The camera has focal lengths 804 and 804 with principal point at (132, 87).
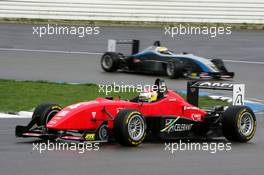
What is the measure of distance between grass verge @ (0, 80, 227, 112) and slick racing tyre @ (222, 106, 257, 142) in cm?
466

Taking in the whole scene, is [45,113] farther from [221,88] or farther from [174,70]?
→ [174,70]

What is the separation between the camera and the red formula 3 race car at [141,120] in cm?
1024

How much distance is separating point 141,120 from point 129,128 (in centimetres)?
29

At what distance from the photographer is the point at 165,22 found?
34469mm

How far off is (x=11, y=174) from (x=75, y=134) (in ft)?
7.44

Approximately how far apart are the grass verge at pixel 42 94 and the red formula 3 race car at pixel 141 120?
4.33 metres

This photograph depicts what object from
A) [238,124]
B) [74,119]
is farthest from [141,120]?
[238,124]

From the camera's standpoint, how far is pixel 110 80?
20688mm

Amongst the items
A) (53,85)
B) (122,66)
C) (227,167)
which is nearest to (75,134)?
(227,167)

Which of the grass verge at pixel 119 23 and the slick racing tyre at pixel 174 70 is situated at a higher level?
the grass verge at pixel 119 23

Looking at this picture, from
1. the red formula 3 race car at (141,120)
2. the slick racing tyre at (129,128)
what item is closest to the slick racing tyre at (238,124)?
the red formula 3 race car at (141,120)

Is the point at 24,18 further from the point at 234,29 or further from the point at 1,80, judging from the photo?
the point at 1,80

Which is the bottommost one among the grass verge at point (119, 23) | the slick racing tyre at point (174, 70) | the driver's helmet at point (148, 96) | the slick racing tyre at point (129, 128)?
the slick racing tyre at point (129, 128)

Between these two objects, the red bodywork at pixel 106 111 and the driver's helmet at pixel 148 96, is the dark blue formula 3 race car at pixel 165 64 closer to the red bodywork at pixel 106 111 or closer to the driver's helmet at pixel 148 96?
the red bodywork at pixel 106 111
